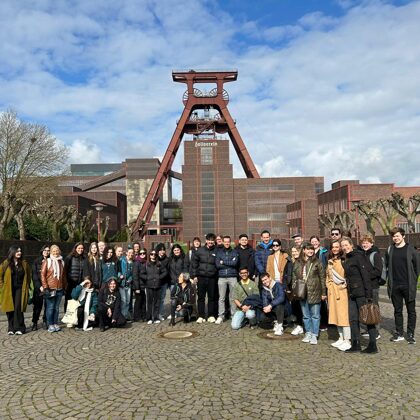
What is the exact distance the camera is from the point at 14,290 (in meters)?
8.41

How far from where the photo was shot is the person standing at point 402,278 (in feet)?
22.7

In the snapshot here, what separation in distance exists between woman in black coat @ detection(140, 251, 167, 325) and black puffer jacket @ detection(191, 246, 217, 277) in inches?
30.1

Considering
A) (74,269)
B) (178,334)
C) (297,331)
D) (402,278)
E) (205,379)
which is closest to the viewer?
(205,379)

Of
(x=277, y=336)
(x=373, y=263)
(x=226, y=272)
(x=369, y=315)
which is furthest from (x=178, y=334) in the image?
(x=373, y=263)

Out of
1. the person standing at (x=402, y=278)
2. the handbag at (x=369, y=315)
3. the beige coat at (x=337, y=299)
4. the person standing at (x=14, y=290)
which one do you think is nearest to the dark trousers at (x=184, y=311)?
the person standing at (x=14, y=290)

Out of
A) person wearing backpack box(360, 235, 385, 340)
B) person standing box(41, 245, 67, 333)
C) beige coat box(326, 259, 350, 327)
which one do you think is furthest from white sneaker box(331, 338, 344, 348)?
person standing box(41, 245, 67, 333)

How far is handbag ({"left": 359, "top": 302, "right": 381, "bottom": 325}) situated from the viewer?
617cm

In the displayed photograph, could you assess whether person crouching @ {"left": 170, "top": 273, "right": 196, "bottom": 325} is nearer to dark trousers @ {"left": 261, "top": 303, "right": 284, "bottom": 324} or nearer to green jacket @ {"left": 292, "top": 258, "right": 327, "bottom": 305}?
dark trousers @ {"left": 261, "top": 303, "right": 284, "bottom": 324}

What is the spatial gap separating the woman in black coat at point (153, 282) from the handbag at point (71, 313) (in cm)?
155

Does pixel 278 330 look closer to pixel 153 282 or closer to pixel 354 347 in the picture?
pixel 354 347

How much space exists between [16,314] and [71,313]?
1084 millimetres

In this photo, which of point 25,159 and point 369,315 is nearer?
point 369,315

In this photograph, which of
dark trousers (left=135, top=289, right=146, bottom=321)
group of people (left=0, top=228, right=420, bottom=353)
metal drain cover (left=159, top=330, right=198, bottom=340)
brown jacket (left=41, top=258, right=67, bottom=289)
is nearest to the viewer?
group of people (left=0, top=228, right=420, bottom=353)

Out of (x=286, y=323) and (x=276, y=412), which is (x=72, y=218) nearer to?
(x=286, y=323)
